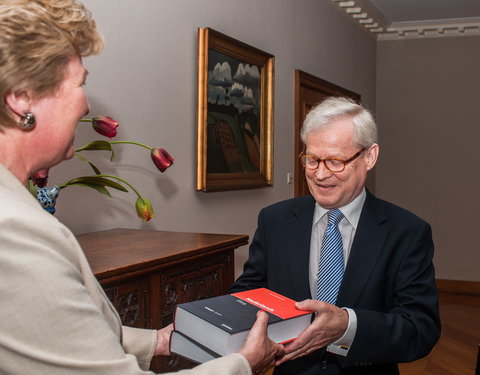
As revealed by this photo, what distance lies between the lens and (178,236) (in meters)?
2.49

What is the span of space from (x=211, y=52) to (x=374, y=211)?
6.74 feet

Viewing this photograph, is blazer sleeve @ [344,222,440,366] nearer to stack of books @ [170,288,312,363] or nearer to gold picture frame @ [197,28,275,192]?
stack of books @ [170,288,312,363]

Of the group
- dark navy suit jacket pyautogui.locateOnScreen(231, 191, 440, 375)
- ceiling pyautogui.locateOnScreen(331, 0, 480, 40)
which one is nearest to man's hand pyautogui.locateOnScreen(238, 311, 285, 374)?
dark navy suit jacket pyautogui.locateOnScreen(231, 191, 440, 375)

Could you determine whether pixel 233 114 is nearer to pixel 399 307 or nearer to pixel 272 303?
pixel 399 307

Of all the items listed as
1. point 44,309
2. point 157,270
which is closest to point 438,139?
point 157,270

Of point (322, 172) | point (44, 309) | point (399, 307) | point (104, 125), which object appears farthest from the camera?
point (104, 125)

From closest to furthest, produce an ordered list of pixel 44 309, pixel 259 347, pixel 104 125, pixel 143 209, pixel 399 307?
pixel 44 309
pixel 259 347
pixel 399 307
pixel 104 125
pixel 143 209

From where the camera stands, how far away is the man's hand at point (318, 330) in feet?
4.79

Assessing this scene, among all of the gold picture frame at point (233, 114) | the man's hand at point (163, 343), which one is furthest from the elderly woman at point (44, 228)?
the gold picture frame at point (233, 114)

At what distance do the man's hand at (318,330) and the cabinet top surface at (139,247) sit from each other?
2.05 ft

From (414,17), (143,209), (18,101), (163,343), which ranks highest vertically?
(414,17)

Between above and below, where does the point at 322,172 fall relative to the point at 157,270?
above

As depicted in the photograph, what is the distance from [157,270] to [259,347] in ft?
2.73

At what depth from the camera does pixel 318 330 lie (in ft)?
4.90
